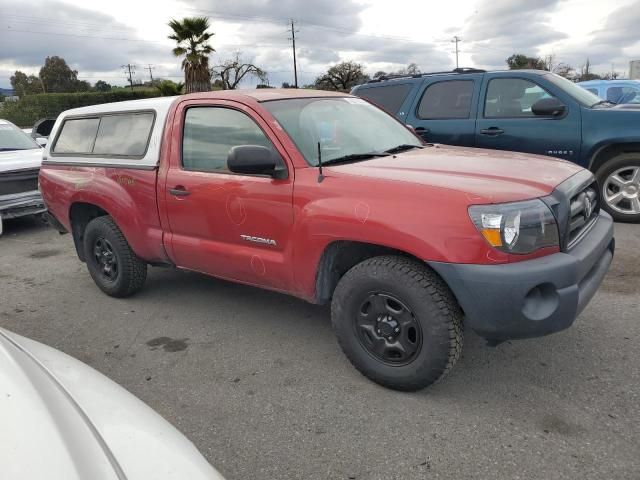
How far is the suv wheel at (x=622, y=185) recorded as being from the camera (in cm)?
613

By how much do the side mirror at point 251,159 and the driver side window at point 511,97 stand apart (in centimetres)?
429

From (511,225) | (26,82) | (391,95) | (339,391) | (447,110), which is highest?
(26,82)

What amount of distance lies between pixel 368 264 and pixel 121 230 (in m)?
2.38

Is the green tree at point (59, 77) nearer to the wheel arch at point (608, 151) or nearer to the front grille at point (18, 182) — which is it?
the front grille at point (18, 182)

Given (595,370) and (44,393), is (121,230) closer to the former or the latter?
(44,393)

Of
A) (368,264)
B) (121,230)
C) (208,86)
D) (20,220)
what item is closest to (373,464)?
(368,264)

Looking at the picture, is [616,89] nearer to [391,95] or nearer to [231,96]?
[391,95]

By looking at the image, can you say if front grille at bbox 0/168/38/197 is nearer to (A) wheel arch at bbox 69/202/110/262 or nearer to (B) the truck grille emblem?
(A) wheel arch at bbox 69/202/110/262

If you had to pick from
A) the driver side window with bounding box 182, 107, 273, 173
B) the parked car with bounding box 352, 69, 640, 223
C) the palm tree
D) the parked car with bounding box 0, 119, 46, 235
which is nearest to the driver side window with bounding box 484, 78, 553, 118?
the parked car with bounding box 352, 69, 640, 223

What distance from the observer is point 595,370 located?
3.09 meters

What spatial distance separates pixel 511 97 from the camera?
6.50 metres

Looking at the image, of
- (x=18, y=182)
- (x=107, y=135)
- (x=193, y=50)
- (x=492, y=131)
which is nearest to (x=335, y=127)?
(x=107, y=135)

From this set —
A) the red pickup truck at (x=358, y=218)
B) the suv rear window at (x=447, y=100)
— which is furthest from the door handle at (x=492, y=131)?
the red pickup truck at (x=358, y=218)

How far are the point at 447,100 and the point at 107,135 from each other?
4.23m
